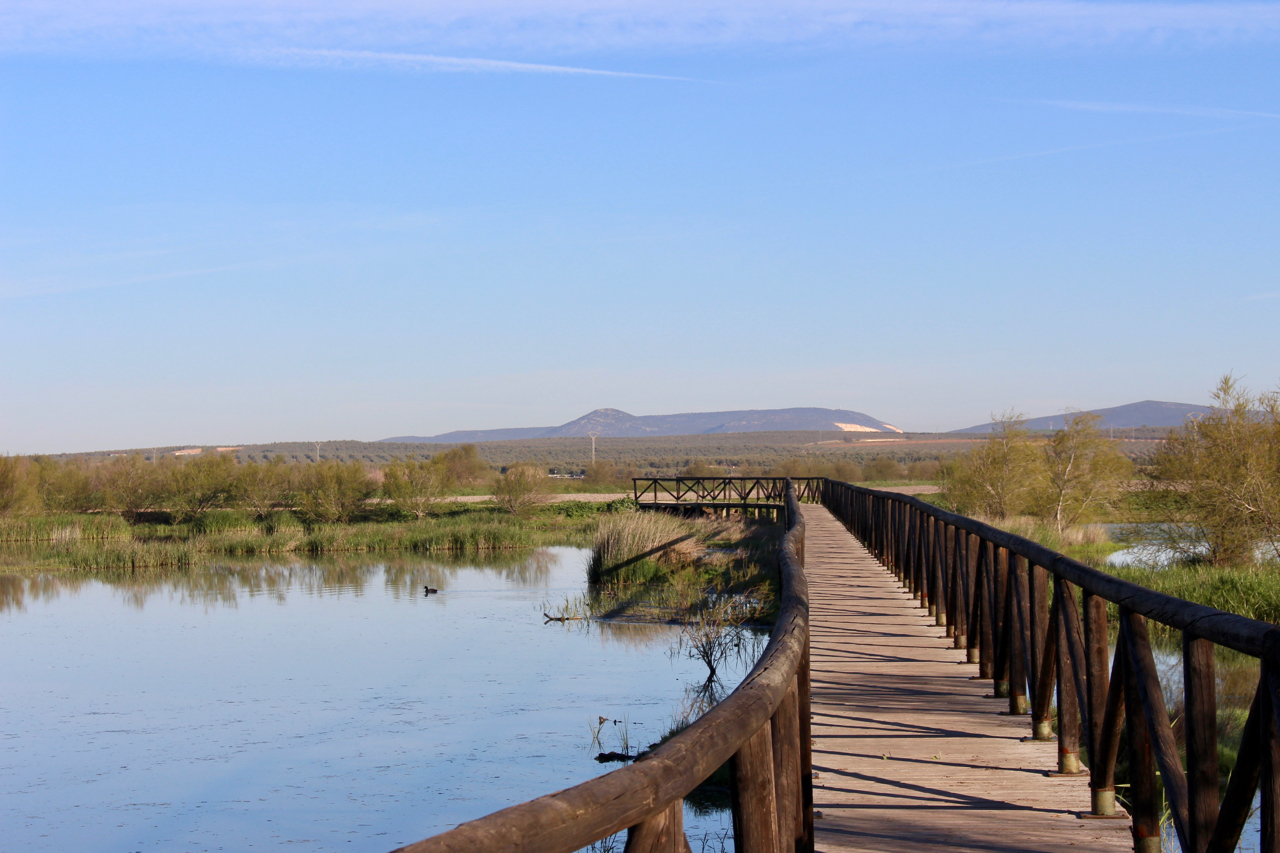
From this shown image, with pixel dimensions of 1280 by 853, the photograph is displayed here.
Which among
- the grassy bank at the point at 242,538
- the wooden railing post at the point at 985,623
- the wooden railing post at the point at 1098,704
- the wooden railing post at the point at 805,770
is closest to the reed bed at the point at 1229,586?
the wooden railing post at the point at 985,623

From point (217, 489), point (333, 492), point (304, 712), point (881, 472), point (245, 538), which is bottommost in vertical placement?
point (304, 712)

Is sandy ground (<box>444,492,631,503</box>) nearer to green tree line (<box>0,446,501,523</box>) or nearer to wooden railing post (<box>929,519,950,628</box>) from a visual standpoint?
green tree line (<box>0,446,501,523</box>)

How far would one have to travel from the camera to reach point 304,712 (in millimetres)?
13812

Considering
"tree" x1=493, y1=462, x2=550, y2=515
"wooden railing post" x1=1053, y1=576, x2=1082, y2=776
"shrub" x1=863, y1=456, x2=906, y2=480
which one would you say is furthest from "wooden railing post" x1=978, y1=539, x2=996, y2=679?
"shrub" x1=863, y1=456, x2=906, y2=480

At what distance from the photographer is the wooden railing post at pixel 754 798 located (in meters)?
2.26

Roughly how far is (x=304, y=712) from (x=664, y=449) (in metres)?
133

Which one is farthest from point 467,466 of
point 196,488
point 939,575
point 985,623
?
point 985,623

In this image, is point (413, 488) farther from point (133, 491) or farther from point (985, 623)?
point (985, 623)

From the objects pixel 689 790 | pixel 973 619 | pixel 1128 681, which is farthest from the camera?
pixel 973 619

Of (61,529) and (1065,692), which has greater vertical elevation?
(1065,692)

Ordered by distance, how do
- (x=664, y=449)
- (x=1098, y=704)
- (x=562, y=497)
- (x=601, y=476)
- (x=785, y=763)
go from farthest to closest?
(x=664, y=449)
(x=601, y=476)
(x=562, y=497)
(x=1098, y=704)
(x=785, y=763)

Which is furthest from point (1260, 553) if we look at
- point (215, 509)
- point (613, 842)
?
point (215, 509)

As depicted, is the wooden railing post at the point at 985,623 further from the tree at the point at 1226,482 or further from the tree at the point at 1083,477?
the tree at the point at 1083,477

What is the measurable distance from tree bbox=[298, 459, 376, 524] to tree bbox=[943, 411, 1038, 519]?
2160cm
